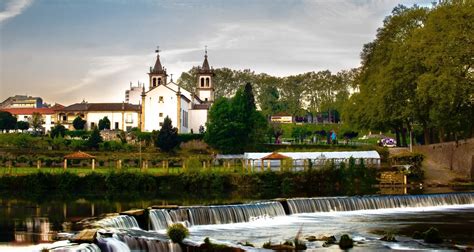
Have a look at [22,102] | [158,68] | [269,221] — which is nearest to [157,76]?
[158,68]

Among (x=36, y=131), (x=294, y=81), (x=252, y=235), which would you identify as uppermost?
(x=294, y=81)

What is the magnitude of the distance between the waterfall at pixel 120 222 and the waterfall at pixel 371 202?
10.1 meters

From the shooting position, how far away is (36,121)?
9675 centimetres

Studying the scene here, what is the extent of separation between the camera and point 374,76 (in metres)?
66.9

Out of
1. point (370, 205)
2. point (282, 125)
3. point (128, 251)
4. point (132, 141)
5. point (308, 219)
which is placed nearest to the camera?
point (128, 251)

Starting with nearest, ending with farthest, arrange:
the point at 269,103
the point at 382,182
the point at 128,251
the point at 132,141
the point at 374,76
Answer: the point at 128,251 → the point at 382,182 → the point at 374,76 → the point at 132,141 → the point at 269,103

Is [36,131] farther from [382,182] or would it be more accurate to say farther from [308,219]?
[308,219]

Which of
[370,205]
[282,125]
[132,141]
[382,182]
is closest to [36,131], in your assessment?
[132,141]

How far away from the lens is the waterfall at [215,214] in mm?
30612

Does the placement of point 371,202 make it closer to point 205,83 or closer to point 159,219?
point 159,219

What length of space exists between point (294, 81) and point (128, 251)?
9584 centimetres

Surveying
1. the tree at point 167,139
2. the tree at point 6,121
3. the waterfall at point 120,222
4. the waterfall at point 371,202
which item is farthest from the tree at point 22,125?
the waterfall at point 120,222

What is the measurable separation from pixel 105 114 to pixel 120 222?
71.3 m

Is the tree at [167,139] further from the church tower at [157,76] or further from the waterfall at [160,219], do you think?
the waterfall at [160,219]
